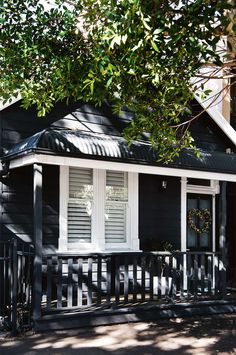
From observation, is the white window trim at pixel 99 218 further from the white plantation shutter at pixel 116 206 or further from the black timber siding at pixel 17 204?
Result: the black timber siding at pixel 17 204

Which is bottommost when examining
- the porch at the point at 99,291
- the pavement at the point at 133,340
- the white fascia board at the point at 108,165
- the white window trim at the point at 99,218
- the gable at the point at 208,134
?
the pavement at the point at 133,340

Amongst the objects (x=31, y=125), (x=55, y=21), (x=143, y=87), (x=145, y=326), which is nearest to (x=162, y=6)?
(x=143, y=87)

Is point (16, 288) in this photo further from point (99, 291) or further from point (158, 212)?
point (158, 212)

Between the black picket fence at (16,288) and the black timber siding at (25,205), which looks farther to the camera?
the black timber siding at (25,205)

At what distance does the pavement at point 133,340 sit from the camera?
20.0 feet

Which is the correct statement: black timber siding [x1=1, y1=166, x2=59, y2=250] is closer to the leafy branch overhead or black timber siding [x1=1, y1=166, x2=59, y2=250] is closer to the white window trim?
the white window trim

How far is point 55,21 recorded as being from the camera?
7.29 metres

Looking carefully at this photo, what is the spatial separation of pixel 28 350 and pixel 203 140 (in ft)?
22.2

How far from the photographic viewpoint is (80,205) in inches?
354

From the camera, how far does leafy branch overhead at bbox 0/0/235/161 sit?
191 inches

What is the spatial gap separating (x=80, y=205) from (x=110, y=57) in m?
4.08

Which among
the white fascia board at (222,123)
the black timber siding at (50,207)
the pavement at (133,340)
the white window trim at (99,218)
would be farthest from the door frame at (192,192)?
the black timber siding at (50,207)

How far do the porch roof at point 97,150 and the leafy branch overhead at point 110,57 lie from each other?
0.53 metres

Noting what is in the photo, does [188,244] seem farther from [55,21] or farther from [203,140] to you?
[55,21]
